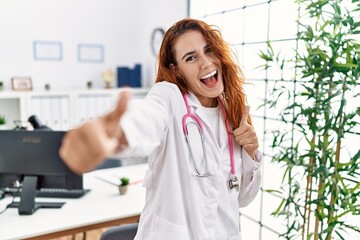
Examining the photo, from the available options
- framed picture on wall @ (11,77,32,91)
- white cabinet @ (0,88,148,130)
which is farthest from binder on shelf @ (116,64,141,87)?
framed picture on wall @ (11,77,32,91)

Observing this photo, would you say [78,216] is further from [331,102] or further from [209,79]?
[331,102]

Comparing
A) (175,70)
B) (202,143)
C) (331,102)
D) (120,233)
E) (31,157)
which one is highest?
(175,70)

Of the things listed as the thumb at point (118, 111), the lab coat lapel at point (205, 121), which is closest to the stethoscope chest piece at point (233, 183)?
the lab coat lapel at point (205, 121)

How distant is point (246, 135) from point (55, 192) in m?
1.43

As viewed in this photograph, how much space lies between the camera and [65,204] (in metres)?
2.03

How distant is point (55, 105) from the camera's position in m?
3.80

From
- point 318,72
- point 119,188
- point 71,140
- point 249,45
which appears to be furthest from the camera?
point 249,45

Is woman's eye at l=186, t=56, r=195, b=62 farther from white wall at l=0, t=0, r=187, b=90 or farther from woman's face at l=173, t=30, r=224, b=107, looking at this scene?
white wall at l=0, t=0, r=187, b=90

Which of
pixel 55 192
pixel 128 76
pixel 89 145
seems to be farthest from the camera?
pixel 128 76

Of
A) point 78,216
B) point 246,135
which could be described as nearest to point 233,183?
point 246,135

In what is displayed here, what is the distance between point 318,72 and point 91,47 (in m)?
3.36

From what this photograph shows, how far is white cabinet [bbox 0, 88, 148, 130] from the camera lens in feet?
11.9

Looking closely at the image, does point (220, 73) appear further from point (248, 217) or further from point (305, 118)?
point (248, 217)

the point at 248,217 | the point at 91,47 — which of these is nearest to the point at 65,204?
the point at 248,217
